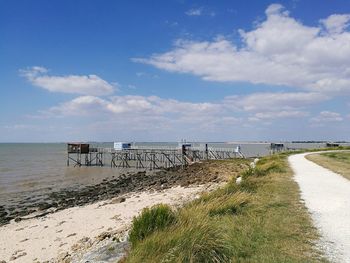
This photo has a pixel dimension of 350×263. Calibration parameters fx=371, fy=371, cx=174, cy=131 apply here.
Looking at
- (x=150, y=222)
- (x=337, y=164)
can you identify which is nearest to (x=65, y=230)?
(x=150, y=222)

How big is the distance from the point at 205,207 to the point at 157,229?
7.19 feet

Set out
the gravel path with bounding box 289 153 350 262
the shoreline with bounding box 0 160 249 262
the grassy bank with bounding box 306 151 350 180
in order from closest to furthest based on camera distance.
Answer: the gravel path with bounding box 289 153 350 262, the shoreline with bounding box 0 160 249 262, the grassy bank with bounding box 306 151 350 180

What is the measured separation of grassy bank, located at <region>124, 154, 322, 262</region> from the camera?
18.8ft

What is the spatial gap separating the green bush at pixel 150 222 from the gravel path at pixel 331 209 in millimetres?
Result: 2883

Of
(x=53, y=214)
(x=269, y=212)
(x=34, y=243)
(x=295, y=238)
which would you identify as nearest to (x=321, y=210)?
(x=269, y=212)

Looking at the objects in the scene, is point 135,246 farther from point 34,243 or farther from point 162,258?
point 34,243

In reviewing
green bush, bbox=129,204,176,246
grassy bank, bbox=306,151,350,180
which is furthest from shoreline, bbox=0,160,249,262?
grassy bank, bbox=306,151,350,180

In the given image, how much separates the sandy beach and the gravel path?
521cm

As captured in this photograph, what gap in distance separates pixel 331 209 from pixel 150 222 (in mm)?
5277

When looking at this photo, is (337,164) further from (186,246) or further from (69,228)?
(186,246)

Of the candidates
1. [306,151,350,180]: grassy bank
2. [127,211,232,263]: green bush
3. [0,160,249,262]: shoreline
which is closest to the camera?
[127,211,232,263]: green bush

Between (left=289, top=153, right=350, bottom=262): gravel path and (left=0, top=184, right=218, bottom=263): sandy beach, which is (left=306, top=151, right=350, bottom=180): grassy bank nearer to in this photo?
(left=289, top=153, right=350, bottom=262): gravel path

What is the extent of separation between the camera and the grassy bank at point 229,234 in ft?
18.8

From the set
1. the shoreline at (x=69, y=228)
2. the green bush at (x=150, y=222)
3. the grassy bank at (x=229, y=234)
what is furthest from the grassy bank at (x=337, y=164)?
the green bush at (x=150, y=222)
